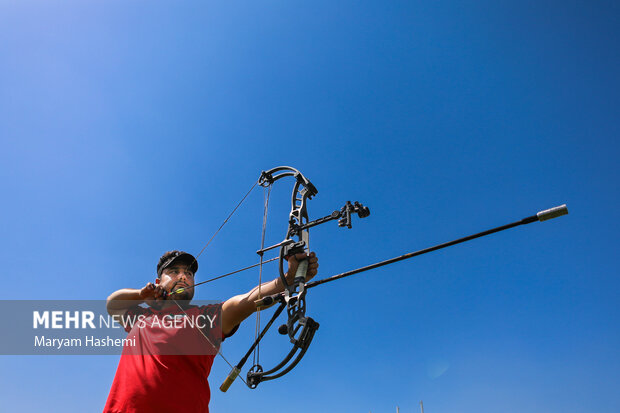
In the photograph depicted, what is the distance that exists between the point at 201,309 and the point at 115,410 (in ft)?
3.36

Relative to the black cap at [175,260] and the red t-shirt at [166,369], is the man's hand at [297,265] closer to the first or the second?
the red t-shirt at [166,369]

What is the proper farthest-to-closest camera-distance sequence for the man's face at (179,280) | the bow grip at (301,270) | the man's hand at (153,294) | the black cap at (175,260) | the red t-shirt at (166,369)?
the black cap at (175,260) → the man's face at (179,280) → the man's hand at (153,294) → the bow grip at (301,270) → the red t-shirt at (166,369)

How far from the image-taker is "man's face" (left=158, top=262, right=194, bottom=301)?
13.4 ft

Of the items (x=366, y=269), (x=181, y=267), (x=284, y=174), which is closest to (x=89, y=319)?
(x=181, y=267)

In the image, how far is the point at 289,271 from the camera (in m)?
3.79

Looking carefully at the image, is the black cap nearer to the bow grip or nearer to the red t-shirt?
the red t-shirt

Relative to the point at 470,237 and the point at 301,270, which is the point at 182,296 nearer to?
the point at 301,270

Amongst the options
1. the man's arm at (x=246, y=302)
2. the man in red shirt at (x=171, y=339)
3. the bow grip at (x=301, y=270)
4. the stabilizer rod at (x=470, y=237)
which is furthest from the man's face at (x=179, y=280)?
the stabilizer rod at (x=470, y=237)

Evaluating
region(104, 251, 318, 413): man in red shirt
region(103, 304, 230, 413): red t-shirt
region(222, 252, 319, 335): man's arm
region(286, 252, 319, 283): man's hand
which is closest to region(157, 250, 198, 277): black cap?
region(104, 251, 318, 413): man in red shirt

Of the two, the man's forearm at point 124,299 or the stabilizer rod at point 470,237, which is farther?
the man's forearm at point 124,299

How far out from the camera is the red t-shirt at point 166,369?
10.2 feet

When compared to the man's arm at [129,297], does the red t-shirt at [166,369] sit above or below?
below

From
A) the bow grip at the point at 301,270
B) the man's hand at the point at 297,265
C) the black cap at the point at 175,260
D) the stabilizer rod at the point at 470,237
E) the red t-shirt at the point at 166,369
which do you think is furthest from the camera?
the black cap at the point at 175,260

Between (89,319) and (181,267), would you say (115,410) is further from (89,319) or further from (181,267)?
(89,319)
